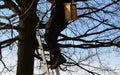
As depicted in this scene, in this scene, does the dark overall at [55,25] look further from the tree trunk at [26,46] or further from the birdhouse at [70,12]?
the tree trunk at [26,46]

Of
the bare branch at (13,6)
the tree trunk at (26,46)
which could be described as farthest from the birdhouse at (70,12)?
Result: the tree trunk at (26,46)

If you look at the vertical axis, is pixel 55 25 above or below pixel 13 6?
below

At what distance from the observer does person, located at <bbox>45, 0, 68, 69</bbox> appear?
688 cm

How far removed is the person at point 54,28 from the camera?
688cm

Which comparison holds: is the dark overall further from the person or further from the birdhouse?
the birdhouse

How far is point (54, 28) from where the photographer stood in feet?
23.4

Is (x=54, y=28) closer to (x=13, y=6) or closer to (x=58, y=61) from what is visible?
(x=58, y=61)

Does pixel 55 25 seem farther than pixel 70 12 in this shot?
Yes

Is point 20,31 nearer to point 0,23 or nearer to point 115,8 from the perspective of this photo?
point 0,23

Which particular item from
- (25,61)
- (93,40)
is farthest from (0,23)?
(93,40)

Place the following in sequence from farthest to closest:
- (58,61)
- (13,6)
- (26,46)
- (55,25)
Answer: (26,46) → (13,6) → (55,25) → (58,61)

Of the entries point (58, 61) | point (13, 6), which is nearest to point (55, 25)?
point (58, 61)

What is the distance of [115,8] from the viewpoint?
12156mm

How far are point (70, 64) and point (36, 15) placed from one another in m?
3.38
